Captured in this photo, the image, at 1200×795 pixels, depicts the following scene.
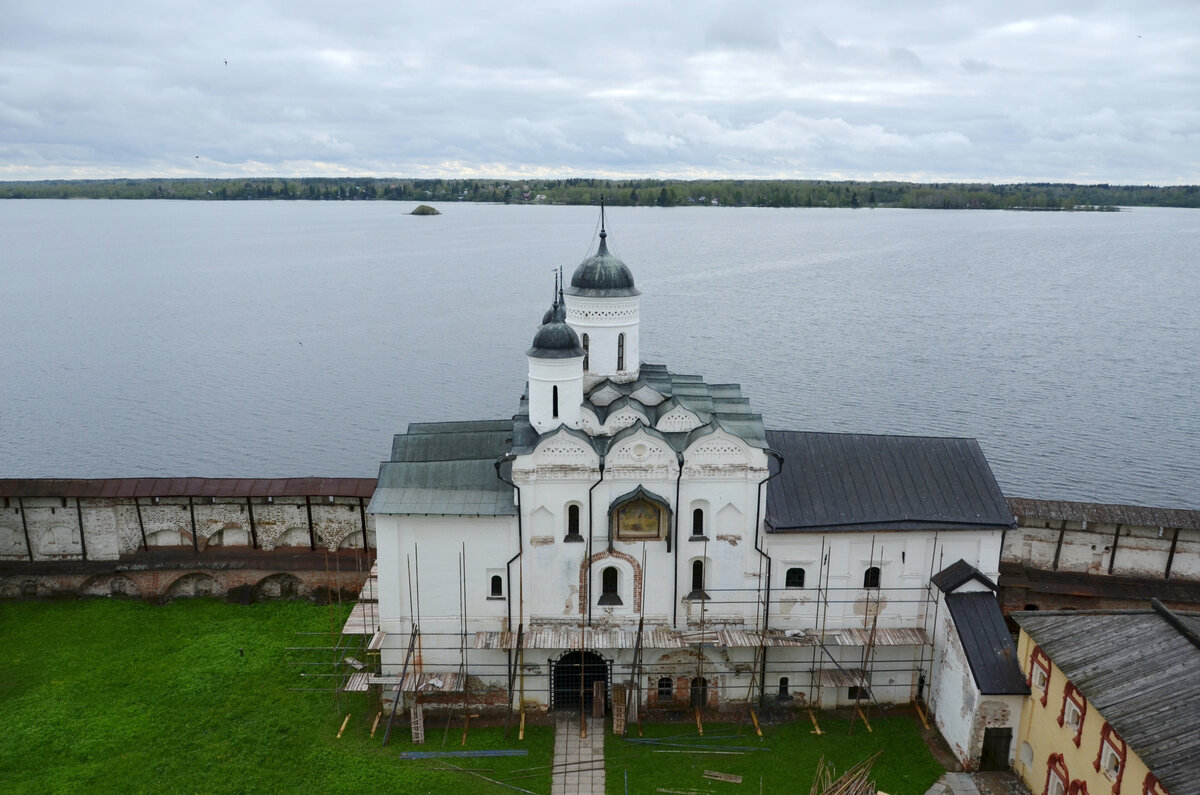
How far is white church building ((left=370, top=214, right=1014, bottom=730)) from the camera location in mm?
21438

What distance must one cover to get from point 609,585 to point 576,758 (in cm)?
406

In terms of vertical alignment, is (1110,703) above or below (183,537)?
above

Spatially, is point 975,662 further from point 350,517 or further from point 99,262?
point 99,262

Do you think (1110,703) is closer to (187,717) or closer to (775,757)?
(775,757)

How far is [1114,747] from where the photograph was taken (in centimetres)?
1606

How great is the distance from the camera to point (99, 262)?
331ft

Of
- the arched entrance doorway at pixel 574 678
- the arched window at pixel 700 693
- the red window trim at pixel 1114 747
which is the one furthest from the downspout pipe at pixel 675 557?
the red window trim at pixel 1114 747

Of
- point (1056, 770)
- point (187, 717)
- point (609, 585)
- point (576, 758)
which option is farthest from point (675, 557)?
point (187, 717)

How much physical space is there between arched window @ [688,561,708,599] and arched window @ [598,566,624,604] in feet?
6.01

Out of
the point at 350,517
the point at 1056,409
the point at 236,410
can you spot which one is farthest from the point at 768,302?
the point at 350,517

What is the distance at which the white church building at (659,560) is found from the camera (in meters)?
21.4

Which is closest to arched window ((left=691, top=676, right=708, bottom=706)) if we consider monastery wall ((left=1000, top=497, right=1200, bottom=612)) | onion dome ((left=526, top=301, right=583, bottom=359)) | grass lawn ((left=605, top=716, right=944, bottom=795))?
grass lawn ((left=605, top=716, right=944, bottom=795))

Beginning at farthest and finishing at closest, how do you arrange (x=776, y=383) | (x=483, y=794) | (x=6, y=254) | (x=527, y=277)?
(x=6, y=254)
(x=527, y=277)
(x=776, y=383)
(x=483, y=794)

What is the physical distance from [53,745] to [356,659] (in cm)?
708
